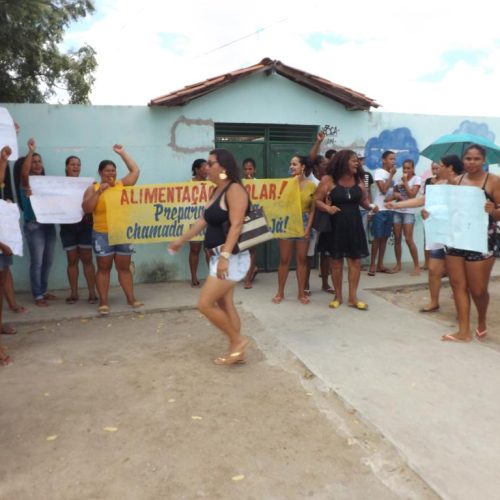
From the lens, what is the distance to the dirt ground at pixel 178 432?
251 centimetres

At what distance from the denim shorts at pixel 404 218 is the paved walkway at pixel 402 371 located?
177cm

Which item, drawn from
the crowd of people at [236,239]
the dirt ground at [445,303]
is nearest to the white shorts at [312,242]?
the crowd of people at [236,239]

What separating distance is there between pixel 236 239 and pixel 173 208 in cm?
263

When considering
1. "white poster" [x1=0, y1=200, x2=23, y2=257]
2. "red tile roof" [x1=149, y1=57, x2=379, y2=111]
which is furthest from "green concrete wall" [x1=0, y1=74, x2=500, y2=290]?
"white poster" [x1=0, y1=200, x2=23, y2=257]

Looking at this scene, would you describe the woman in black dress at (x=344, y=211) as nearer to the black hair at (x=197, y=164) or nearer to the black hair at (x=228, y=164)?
the black hair at (x=197, y=164)

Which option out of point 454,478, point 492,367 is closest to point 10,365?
point 454,478

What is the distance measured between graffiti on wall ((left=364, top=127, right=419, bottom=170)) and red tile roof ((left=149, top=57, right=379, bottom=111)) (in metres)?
0.59

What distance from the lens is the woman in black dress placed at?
552cm

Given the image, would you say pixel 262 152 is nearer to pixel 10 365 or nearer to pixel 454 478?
pixel 10 365

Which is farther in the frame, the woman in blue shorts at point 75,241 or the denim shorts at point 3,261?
the woman in blue shorts at point 75,241

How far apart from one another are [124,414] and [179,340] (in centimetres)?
153

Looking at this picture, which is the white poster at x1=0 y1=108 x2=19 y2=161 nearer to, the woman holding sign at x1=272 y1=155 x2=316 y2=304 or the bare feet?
the woman holding sign at x1=272 y1=155 x2=316 y2=304

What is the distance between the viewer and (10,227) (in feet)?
14.0

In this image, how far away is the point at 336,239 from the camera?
562 cm
